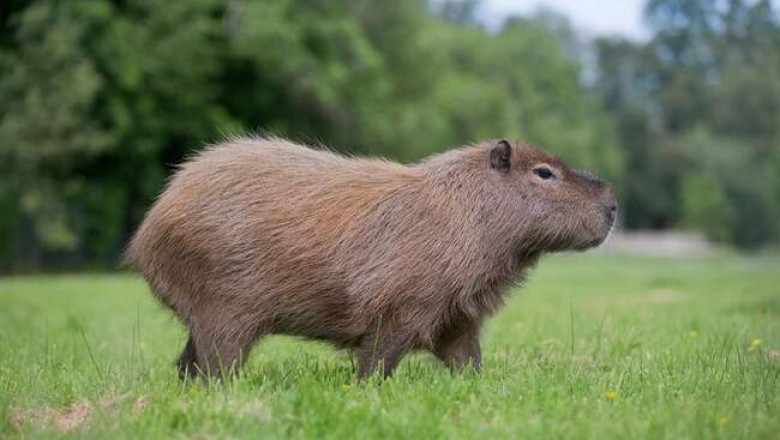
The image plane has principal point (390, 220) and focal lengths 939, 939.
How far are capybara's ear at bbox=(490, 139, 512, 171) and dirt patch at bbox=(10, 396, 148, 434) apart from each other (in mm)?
2478

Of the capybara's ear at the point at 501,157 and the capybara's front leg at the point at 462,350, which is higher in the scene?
the capybara's ear at the point at 501,157

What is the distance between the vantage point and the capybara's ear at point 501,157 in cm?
562

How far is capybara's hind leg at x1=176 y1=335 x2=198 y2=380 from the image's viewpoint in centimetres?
562

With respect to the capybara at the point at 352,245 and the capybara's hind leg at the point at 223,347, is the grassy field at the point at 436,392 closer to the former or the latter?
the capybara's hind leg at the point at 223,347

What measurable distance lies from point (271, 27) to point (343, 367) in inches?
819

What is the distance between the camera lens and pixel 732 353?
6145 mm

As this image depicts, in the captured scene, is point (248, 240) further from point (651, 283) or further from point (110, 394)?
point (651, 283)

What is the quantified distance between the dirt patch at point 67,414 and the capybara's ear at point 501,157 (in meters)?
2.48

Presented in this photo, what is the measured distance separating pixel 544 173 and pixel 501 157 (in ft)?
0.97

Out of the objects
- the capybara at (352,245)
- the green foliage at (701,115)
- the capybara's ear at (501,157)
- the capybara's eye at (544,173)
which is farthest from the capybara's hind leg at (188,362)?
the green foliage at (701,115)

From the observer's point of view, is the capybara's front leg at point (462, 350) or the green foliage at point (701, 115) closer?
the capybara's front leg at point (462, 350)

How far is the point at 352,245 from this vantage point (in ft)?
17.2

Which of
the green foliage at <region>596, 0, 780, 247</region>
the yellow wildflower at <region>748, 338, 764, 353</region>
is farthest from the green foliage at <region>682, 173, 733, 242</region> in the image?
the yellow wildflower at <region>748, 338, 764, 353</region>

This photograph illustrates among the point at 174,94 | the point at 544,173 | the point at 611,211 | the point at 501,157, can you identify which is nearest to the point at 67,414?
the point at 501,157
